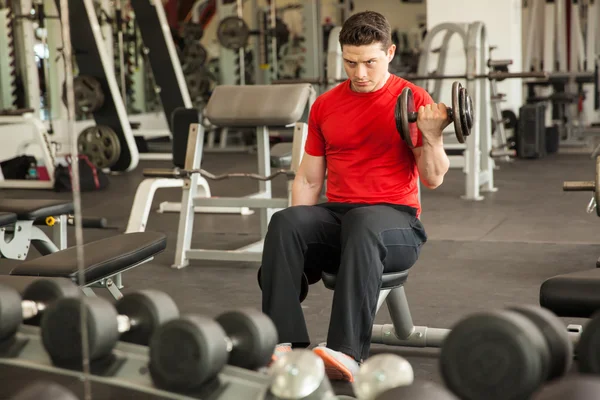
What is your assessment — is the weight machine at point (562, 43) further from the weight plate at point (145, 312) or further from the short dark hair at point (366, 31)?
the weight plate at point (145, 312)

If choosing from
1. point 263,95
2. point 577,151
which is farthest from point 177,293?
point 577,151

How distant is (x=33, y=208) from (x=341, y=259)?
138 cm

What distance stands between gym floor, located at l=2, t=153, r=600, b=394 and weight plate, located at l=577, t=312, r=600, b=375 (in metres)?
0.80

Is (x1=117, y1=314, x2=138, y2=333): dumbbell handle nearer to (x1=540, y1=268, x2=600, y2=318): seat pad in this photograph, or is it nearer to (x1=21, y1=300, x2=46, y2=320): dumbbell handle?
(x1=21, y1=300, x2=46, y2=320): dumbbell handle

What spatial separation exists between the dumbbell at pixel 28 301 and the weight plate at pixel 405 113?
925 mm

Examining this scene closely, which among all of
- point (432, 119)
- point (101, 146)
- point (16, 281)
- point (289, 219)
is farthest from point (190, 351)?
point (101, 146)

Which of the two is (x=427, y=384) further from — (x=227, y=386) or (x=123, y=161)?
(x=123, y=161)

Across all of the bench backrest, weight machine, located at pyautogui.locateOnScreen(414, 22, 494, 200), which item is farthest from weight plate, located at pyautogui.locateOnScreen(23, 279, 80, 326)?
weight machine, located at pyautogui.locateOnScreen(414, 22, 494, 200)

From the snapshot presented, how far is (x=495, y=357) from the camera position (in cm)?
111

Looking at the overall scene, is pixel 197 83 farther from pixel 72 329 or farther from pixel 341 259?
pixel 72 329

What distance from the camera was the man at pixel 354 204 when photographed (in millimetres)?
1959

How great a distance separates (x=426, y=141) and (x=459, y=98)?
0.14 m

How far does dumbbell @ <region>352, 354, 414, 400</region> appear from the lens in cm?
112

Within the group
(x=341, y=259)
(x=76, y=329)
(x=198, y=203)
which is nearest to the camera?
(x=76, y=329)
